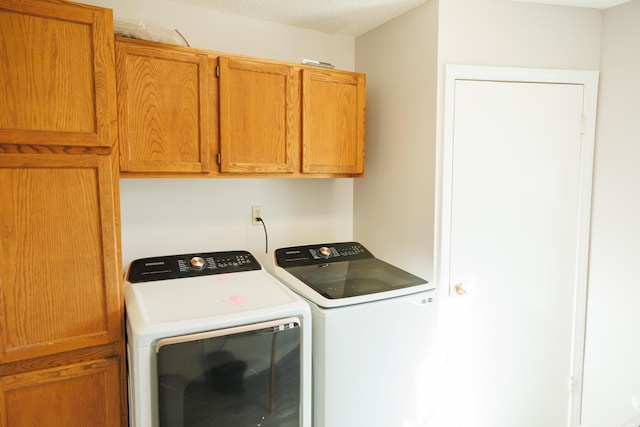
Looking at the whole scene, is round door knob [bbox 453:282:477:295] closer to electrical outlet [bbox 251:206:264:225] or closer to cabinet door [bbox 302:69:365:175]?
cabinet door [bbox 302:69:365:175]

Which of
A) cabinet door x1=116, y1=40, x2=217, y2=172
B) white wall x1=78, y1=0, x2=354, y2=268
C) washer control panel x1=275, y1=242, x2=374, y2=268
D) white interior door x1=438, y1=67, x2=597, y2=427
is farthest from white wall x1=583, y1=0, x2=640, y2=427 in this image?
cabinet door x1=116, y1=40, x2=217, y2=172

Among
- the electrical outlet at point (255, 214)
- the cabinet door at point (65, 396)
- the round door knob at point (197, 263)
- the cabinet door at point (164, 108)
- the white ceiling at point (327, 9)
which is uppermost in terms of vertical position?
the white ceiling at point (327, 9)

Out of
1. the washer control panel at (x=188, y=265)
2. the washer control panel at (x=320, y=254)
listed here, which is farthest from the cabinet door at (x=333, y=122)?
the washer control panel at (x=188, y=265)

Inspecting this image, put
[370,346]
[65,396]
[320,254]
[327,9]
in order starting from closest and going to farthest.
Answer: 1. [65,396]
2. [370,346]
3. [327,9]
4. [320,254]

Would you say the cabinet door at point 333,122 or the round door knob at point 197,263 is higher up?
the cabinet door at point 333,122

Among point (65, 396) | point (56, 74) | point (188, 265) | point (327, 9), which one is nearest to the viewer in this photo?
point (56, 74)

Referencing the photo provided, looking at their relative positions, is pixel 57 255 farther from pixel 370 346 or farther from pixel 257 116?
pixel 370 346

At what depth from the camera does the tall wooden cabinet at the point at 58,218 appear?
125 centimetres

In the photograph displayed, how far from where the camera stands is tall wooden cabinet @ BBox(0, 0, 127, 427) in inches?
49.4

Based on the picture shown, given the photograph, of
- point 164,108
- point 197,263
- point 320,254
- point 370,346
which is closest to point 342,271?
point 320,254

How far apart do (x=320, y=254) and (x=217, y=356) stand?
0.94 m

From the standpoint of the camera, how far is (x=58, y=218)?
4.38ft

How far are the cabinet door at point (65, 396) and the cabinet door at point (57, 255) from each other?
3.6 inches

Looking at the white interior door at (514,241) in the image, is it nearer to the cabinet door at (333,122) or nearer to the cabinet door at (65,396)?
the cabinet door at (333,122)
